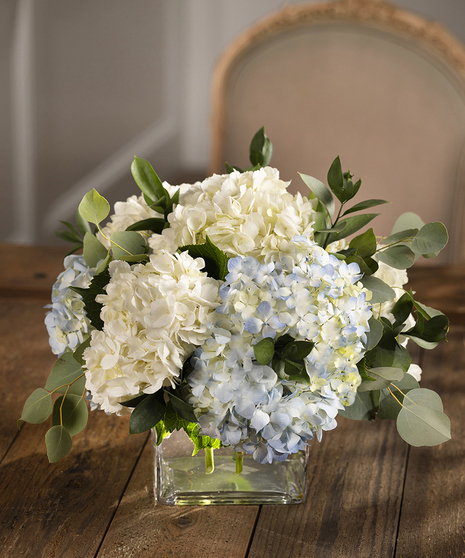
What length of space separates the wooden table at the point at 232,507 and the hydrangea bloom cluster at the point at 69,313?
0.56 ft

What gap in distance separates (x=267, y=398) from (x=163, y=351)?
0.09 m

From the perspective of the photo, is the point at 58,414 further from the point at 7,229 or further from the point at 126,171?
the point at 7,229

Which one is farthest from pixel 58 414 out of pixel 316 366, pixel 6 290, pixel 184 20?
pixel 184 20

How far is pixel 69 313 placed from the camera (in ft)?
1.69

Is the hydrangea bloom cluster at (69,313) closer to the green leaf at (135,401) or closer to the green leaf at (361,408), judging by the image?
the green leaf at (135,401)

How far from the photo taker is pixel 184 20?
82.0 inches

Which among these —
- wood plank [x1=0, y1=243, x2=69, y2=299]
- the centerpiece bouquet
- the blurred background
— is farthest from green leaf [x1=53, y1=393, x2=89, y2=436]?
the blurred background

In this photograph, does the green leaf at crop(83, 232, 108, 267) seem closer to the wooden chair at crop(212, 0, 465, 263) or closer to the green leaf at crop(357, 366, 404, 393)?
the green leaf at crop(357, 366, 404, 393)

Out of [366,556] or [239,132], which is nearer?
[366,556]

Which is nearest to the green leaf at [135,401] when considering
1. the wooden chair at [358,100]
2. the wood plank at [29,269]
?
the wood plank at [29,269]

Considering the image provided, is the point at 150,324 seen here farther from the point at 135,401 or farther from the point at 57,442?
the point at 57,442

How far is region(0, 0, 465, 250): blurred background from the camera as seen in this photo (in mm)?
2094

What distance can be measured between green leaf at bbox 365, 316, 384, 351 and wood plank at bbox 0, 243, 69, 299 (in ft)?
2.32

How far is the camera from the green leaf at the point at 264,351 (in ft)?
1.37
